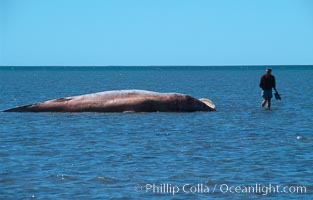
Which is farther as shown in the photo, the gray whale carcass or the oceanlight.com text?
the gray whale carcass

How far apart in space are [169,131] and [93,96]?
220 inches

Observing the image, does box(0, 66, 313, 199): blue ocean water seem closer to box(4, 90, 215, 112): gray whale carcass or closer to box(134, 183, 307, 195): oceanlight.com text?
box(134, 183, 307, 195): oceanlight.com text

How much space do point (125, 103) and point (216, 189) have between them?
12.4 meters

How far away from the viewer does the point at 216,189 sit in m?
12.4

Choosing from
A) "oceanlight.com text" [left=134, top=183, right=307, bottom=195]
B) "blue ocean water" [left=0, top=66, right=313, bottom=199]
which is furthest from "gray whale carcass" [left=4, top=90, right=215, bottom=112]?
"oceanlight.com text" [left=134, top=183, right=307, bottom=195]

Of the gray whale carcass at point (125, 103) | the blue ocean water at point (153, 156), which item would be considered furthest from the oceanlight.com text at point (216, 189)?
the gray whale carcass at point (125, 103)

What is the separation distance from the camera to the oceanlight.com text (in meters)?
12.2

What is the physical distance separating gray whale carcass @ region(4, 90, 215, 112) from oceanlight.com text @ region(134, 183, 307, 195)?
1190 cm

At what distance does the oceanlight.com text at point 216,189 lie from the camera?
1219 centimetres

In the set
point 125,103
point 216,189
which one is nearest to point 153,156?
point 216,189

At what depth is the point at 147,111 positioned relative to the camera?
24703 millimetres

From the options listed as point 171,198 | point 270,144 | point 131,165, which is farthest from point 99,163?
point 270,144

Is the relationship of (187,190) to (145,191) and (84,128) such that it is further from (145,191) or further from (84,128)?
(84,128)

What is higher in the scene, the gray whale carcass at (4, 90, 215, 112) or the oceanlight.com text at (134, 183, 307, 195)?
the gray whale carcass at (4, 90, 215, 112)
